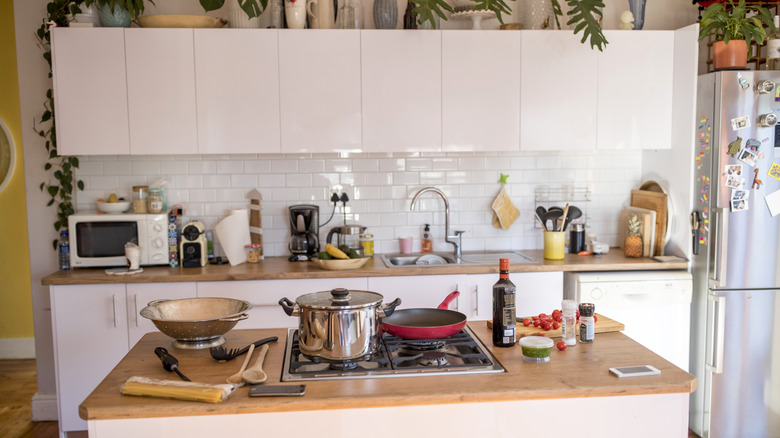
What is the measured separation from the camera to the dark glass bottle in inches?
80.7

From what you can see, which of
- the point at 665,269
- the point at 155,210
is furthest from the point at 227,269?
the point at 665,269

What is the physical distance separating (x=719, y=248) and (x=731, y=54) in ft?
3.48

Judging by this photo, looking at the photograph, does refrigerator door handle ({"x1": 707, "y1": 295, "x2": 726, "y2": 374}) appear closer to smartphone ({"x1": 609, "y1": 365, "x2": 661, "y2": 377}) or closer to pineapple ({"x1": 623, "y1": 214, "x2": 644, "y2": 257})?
pineapple ({"x1": 623, "y1": 214, "x2": 644, "y2": 257})

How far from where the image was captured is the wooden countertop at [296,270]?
348 centimetres

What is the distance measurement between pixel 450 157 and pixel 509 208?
506 millimetres

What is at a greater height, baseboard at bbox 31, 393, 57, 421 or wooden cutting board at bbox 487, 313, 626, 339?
wooden cutting board at bbox 487, 313, 626, 339

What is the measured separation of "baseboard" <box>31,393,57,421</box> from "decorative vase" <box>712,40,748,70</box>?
4323 millimetres

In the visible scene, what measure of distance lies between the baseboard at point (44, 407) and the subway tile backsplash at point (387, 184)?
1.15 meters

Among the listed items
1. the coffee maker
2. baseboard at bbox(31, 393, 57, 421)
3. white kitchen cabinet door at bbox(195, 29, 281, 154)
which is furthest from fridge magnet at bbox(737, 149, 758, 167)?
baseboard at bbox(31, 393, 57, 421)

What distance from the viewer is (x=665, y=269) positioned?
3.76 meters

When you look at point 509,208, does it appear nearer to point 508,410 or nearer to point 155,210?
point 155,210

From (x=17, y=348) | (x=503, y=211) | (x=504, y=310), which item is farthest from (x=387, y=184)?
(x=17, y=348)

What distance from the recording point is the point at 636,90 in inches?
153

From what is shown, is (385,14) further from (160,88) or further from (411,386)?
(411,386)
